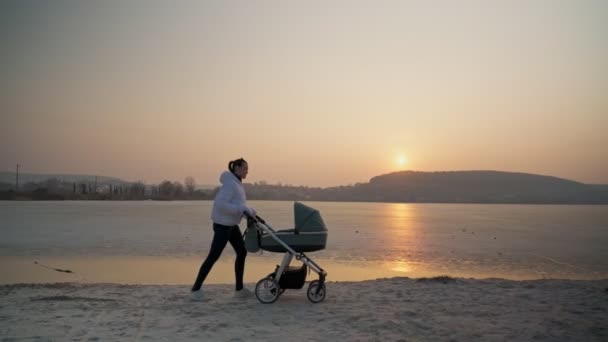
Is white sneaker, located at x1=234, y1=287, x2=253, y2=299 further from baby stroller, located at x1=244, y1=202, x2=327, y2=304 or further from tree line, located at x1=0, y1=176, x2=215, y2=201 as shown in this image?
tree line, located at x1=0, y1=176, x2=215, y2=201

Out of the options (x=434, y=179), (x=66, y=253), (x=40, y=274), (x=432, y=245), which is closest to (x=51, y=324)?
(x=40, y=274)

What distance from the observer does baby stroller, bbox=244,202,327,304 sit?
5.56 m

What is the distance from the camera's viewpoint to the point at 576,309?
5281mm

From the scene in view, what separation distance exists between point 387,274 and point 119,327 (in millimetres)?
6354

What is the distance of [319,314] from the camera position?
16.7 feet

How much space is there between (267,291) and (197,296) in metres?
0.85

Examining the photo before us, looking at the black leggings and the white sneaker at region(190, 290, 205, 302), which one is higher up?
the black leggings

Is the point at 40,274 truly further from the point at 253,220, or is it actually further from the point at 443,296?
the point at 443,296

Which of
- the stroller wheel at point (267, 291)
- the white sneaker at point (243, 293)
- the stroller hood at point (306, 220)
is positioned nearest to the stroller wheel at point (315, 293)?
the stroller wheel at point (267, 291)

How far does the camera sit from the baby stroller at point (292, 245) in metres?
5.56

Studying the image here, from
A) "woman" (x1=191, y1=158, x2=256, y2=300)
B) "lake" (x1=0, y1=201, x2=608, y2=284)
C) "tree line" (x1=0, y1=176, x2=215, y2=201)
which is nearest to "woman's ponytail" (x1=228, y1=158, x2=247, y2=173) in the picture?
"woman" (x1=191, y1=158, x2=256, y2=300)

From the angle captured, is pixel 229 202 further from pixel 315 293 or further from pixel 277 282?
pixel 315 293

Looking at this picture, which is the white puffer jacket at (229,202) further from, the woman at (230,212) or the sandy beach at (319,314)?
the sandy beach at (319,314)

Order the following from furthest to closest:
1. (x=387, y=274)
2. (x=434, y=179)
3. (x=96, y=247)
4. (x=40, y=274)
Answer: (x=434, y=179) < (x=96, y=247) < (x=387, y=274) < (x=40, y=274)
